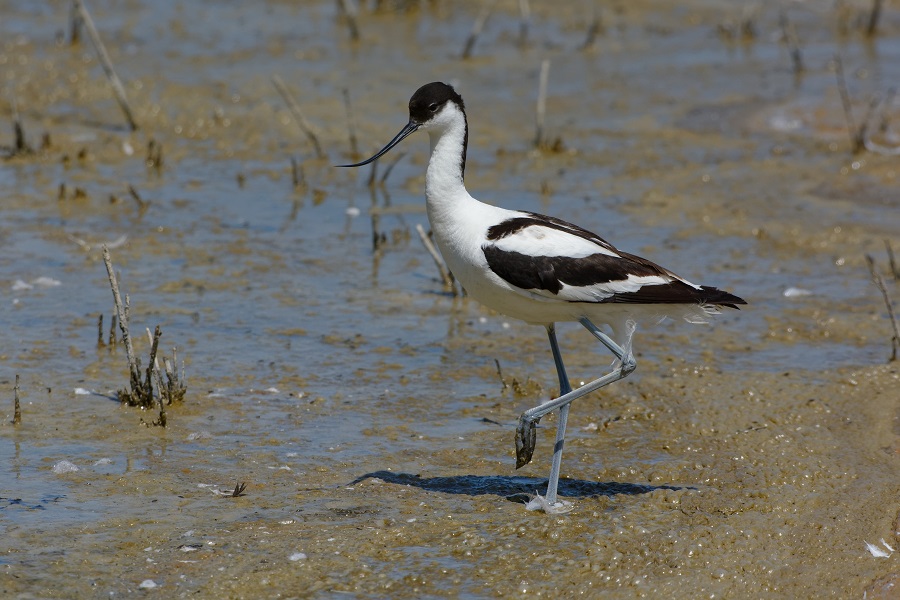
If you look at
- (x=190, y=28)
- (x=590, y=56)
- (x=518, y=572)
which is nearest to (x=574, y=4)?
(x=590, y=56)

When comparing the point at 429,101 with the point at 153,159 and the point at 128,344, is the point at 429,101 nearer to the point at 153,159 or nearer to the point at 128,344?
the point at 128,344

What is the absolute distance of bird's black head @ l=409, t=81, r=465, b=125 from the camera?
186 inches

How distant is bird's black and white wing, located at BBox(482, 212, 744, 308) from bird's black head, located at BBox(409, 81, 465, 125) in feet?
1.76

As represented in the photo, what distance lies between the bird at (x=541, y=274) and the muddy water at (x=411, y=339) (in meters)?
0.48

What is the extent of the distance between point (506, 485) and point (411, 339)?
183 centimetres


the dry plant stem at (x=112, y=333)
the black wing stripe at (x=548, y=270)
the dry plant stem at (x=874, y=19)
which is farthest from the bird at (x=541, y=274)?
the dry plant stem at (x=874, y=19)

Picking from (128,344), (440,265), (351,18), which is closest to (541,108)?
(440,265)

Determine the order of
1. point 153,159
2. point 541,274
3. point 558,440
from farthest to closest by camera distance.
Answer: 1. point 153,159
2. point 558,440
3. point 541,274

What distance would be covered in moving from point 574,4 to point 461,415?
396 inches

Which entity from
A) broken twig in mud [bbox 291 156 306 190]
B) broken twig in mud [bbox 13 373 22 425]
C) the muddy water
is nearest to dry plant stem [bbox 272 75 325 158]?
the muddy water

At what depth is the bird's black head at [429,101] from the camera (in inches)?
186

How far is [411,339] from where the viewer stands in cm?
650

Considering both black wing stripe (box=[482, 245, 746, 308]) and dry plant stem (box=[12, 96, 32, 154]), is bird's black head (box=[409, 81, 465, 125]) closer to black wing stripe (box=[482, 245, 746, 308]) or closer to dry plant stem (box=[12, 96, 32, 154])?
black wing stripe (box=[482, 245, 746, 308])

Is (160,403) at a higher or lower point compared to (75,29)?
lower
